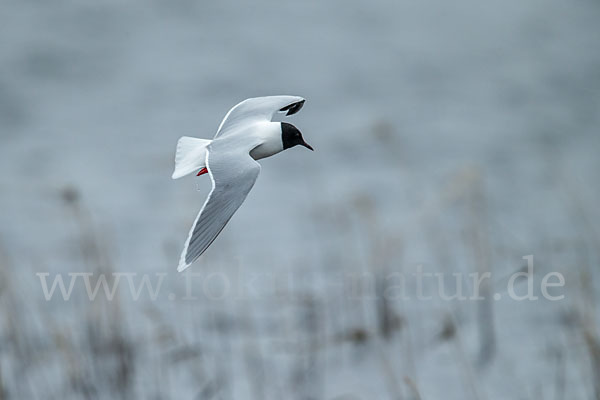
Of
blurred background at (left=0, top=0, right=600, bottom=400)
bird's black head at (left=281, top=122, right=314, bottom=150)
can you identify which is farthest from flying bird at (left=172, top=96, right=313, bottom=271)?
blurred background at (left=0, top=0, right=600, bottom=400)

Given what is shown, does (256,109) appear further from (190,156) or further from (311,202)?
(311,202)

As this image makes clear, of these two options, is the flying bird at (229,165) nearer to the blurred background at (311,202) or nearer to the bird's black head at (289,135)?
the bird's black head at (289,135)

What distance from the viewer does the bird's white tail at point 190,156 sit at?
990 millimetres

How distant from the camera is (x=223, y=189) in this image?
977 millimetres

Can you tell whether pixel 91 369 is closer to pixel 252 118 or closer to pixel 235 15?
pixel 252 118

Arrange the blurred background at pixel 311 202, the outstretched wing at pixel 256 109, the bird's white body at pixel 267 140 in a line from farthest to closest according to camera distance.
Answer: the blurred background at pixel 311 202
the outstretched wing at pixel 256 109
the bird's white body at pixel 267 140

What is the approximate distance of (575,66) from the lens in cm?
904

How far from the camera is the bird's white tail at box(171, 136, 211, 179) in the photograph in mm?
990

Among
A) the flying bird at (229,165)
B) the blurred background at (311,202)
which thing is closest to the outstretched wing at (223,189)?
the flying bird at (229,165)

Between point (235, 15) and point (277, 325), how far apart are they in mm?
5902

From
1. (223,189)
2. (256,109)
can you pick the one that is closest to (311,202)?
(256,109)

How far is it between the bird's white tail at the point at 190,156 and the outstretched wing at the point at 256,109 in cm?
4

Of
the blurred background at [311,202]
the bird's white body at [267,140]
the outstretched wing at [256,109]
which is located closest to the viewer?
the bird's white body at [267,140]

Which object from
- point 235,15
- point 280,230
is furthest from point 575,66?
point 280,230
